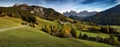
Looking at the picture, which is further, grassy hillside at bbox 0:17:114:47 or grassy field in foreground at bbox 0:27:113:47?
grassy hillside at bbox 0:17:114:47

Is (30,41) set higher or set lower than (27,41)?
lower

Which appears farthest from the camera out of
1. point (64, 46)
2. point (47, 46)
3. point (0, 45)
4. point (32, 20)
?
point (32, 20)

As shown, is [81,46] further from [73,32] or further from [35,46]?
[73,32]

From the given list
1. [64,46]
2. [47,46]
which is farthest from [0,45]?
[64,46]

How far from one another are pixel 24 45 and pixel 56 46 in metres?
7.81

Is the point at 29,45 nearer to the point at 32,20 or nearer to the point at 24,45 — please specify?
the point at 24,45

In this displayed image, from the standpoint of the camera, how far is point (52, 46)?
42.9 meters

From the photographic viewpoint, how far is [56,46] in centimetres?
4359

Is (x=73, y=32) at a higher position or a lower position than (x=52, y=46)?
lower

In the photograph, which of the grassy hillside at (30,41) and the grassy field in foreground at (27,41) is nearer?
the grassy field in foreground at (27,41)

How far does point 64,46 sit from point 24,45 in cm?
1035

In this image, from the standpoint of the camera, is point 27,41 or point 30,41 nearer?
point 27,41

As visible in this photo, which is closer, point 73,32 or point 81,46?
point 81,46

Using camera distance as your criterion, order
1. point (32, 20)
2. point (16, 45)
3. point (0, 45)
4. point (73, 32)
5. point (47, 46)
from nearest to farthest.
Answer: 1. point (0, 45)
2. point (16, 45)
3. point (47, 46)
4. point (73, 32)
5. point (32, 20)
